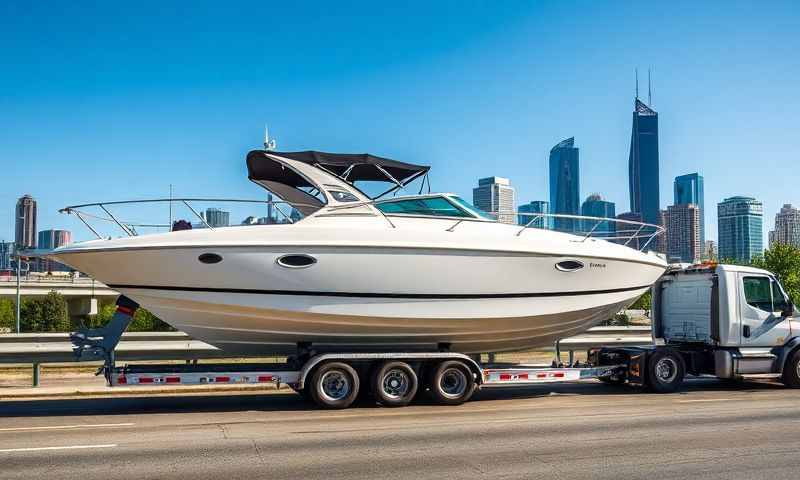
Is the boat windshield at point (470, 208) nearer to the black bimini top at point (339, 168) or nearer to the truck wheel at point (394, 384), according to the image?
the black bimini top at point (339, 168)

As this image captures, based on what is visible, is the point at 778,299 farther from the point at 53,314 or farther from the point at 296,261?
the point at 53,314

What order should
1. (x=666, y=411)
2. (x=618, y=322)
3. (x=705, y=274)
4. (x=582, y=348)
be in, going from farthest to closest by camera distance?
(x=618, y=322) → (x=582, y=348) → (x=705, y=274) → (x=666, y=411)

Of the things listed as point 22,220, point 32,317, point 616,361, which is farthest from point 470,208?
point 32,317

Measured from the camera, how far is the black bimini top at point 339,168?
1055 cm

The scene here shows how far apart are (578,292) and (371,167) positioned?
3.87m

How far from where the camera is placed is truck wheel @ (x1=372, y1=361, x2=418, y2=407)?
9836mm

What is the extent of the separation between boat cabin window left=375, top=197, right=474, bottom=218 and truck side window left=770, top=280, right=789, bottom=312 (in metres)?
A: 5.86

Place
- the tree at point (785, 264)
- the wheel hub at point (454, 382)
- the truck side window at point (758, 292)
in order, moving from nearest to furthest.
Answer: the wheel hub at point (454, 382), the truck side window at point (758, 292), the tree at point (785, 264)

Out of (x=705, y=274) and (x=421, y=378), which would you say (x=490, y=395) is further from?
(x=705, y=274)

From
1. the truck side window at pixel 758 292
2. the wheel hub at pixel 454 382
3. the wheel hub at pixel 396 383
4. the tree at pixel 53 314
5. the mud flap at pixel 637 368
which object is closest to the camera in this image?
the wheel hub at pixel 396 383

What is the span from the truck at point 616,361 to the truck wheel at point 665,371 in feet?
0.06

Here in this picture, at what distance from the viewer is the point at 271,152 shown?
34.3 ft

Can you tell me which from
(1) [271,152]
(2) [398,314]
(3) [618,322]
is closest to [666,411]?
(2) [398,314]

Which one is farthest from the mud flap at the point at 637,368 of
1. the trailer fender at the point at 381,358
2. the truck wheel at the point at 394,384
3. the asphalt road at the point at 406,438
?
the truck wheel at the point at 394,384
